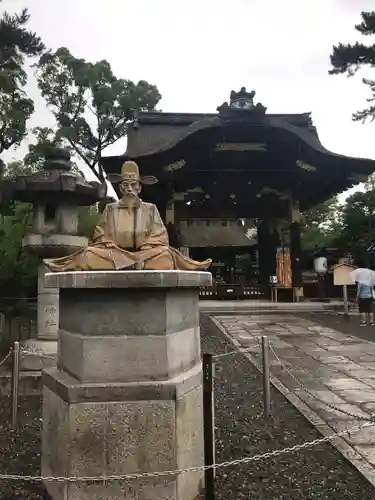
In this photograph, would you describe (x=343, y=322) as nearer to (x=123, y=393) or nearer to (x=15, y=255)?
(x=15, y=255)

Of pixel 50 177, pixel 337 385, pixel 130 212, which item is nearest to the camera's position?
pixel 130 212

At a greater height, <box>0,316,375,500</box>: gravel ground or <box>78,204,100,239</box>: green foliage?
<box>78,204,100,239</box>: green foliage

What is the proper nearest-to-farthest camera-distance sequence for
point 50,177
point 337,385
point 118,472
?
point 118,472 → point 337,385 → point 50,177

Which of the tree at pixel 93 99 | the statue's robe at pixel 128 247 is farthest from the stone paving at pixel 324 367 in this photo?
the tree at pixel 93 99

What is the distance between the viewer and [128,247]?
3760mm

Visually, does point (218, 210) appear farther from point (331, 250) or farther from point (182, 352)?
point (182, 352)

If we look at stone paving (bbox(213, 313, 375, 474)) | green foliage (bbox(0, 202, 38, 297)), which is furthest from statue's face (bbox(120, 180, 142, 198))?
green foliage (bbox(0, 202, 38, 297))

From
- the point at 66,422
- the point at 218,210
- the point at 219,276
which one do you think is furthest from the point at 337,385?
the point at 219,276

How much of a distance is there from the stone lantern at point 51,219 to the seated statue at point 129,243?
359cm

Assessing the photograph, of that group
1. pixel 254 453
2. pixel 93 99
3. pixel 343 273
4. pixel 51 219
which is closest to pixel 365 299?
pixel 343 273

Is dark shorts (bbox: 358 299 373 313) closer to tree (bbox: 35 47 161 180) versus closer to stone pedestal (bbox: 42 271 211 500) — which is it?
stone pedestal (bbox: 42 271 211 500)

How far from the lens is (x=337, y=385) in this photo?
6625 millimetres

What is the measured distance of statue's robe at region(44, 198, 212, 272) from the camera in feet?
11.0

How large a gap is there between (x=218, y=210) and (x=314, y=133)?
515cm
